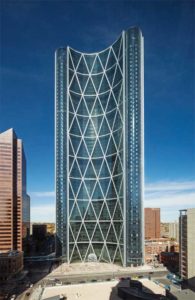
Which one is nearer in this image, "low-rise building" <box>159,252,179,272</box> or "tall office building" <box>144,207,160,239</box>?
"low-rise building" <box>159,252,179,272</box>

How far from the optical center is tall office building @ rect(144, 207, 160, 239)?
119m

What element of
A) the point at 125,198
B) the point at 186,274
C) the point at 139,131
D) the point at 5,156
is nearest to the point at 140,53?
the point at 139,131

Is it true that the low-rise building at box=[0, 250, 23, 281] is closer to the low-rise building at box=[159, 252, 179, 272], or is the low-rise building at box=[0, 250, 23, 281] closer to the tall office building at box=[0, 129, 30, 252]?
the tall office building at box=[0, 129, 30, 252]

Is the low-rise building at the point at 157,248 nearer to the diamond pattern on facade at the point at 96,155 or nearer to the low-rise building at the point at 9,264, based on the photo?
the diamond pattern on facade at the point at 96,155

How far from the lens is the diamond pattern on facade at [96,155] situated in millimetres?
90562

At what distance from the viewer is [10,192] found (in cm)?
8875

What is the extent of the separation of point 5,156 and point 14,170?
225 inches

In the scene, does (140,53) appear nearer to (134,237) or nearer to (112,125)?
(112,125)

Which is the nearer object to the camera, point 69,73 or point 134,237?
point 134,237

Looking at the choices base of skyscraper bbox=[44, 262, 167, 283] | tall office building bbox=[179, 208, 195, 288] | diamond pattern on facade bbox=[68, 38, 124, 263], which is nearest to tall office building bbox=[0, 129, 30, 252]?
base of skyscraper bbox=[44, 262, 167, 283]

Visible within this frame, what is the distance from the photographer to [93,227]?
94.3 metres

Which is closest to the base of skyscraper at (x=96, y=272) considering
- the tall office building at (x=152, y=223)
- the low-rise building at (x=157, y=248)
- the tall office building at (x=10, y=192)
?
the low-rise building at (x=157, y=248)

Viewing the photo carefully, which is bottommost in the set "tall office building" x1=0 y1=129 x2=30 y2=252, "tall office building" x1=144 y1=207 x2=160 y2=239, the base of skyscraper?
the base of skyscraper

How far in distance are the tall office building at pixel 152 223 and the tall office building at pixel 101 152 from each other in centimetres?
3294
